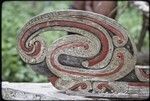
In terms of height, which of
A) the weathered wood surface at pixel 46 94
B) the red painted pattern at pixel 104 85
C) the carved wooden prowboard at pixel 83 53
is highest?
the carved wooden prowboard at pixel 83 53

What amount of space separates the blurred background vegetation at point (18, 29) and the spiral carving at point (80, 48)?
1.47ft

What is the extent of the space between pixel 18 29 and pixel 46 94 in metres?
0.49

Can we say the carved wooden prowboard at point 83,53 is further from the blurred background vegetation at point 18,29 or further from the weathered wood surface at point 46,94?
the blurred background vegetation at point 18,29

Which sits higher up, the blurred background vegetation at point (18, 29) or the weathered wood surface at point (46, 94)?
the blurred background vegetation at point (18, 29)

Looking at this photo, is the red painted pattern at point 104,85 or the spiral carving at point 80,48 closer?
the spiral carving at point 80,48

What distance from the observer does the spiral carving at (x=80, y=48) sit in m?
2.95

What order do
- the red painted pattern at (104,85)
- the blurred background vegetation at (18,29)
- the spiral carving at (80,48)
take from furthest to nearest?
the blurred background vegetation at (18,29) → the red painted pattern at (104,85) → the spiral carving at (80,48)

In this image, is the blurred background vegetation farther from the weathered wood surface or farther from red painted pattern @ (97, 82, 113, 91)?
red painted pattern @ (97, 82, 113, 91)

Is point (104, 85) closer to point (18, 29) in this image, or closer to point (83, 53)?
point (83, 53)

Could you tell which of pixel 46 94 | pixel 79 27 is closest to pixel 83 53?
pixel 79 27

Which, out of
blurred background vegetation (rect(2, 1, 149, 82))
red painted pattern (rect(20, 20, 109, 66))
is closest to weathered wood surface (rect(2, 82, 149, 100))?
red painted pattern (rect(20, 20, 109, 66))

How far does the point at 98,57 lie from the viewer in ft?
9.94

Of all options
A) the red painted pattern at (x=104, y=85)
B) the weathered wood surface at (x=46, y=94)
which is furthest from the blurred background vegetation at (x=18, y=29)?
the red painted pattern at (x=104, y=85)

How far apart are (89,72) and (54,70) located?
0.19m
